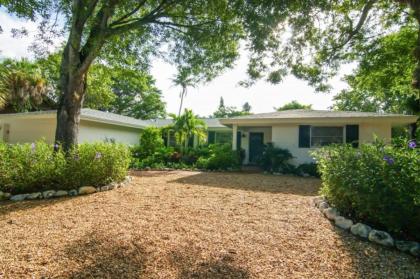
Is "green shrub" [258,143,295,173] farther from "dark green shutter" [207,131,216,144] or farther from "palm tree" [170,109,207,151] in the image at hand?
"dark green shutter" [207,131,216,144]

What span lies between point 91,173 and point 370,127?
11876 mm

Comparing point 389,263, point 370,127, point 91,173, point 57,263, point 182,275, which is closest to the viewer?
point 182,275

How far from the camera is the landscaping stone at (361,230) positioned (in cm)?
356

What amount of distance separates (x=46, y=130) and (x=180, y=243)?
48.1ft

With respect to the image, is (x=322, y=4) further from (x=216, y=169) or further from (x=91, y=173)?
(x=216, y=169)

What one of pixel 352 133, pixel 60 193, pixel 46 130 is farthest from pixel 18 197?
pixel 352 133

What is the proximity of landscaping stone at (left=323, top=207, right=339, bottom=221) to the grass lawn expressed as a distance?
19 centimetres

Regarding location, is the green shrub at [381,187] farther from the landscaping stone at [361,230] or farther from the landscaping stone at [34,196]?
the landscaping stone at [34,196]

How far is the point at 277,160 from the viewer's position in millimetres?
11664

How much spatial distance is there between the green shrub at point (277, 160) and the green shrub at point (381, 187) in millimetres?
7153

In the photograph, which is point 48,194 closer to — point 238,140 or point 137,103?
point 238,140

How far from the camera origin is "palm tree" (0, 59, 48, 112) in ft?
49.5

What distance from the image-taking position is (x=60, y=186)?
584 cm

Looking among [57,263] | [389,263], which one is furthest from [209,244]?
[389,263]
